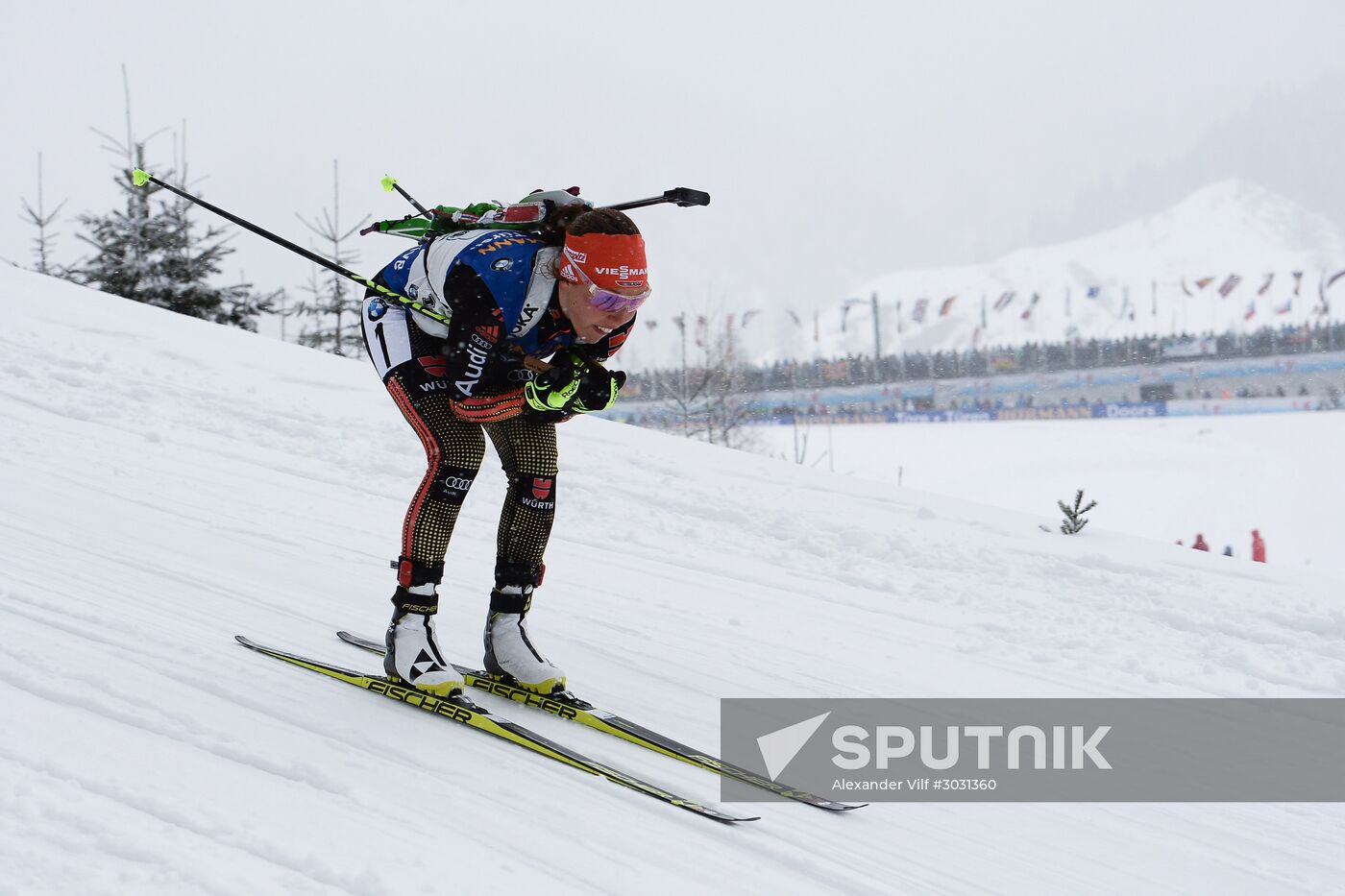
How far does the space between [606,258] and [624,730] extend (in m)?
1.44

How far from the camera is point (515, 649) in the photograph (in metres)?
3.46

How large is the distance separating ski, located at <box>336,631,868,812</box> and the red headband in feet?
4.42

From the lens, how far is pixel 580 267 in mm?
3037

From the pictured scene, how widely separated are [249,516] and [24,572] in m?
1.72

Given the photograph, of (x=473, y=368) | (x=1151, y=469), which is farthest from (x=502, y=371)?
(x=1151, y=469)

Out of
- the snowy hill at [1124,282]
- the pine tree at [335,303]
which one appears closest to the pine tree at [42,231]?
the pine tree at [335,303]

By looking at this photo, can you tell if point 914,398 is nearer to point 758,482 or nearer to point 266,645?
point 758,482

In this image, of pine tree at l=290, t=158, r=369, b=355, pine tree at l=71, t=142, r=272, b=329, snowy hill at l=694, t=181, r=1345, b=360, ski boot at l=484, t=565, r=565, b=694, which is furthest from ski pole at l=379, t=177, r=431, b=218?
snowy hill at l=694, t=181, r=1345, b=360

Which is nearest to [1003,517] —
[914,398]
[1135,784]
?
[1135,784]

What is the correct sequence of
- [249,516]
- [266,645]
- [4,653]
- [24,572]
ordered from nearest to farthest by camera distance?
[4,653] → [266,645] → [24,572] → [249,516]

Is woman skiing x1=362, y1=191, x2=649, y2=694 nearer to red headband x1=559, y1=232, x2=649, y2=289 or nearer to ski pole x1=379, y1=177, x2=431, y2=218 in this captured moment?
red headband x1=559, y1=232, x2=649, y2=289

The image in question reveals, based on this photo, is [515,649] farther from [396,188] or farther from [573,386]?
[396,188]

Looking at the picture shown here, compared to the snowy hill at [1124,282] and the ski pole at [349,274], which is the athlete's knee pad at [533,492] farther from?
the snowy hill at [1124,282]

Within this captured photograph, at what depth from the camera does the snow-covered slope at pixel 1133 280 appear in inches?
3748
